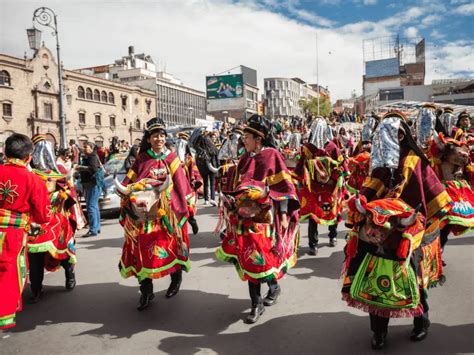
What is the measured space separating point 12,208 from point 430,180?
364 cm

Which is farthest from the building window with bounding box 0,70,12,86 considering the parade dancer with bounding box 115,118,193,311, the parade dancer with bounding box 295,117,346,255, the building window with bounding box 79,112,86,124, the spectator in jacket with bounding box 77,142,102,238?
the parade dancer with bounding box 115,118,193,311

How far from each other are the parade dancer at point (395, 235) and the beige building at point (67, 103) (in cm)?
3513

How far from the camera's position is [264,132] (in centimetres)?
429

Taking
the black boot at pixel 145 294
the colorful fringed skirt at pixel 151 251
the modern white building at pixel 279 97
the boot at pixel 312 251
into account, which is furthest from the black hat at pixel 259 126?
the modern white building at pixel 279 97

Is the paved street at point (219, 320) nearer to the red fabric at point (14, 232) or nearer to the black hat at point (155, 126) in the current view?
the red fabric at point (14, 232)

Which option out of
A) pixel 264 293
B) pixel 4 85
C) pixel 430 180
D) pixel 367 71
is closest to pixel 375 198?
pixel 430 180

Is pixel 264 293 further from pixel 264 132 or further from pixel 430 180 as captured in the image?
pixel 430 180

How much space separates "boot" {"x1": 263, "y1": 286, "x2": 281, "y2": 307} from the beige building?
33.8 meters

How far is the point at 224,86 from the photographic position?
56.8 meters

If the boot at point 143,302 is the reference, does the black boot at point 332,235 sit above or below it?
above

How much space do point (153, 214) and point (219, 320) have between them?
52.5 inches

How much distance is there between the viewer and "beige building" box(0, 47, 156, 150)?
125 feet

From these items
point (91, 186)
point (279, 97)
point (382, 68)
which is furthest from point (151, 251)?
point (279, 97)

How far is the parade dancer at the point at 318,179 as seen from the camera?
6.53 metres
